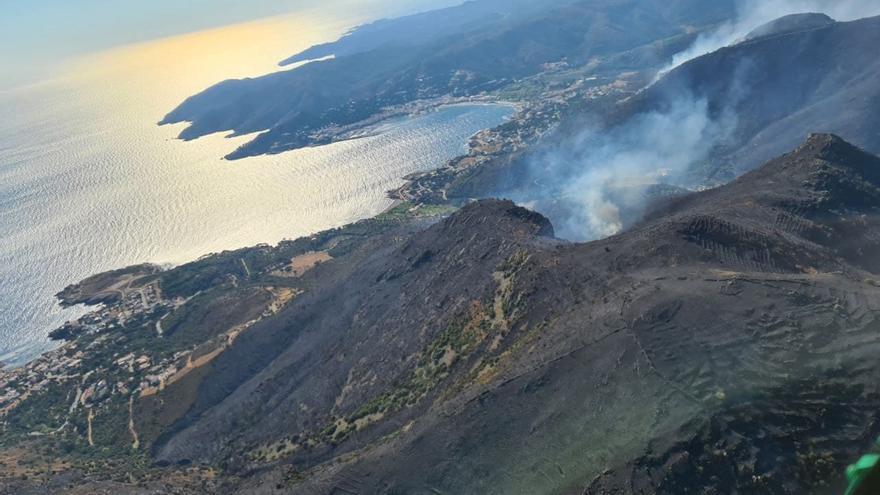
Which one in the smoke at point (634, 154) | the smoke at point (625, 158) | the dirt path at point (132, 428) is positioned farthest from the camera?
the smoke at point (634, 154)

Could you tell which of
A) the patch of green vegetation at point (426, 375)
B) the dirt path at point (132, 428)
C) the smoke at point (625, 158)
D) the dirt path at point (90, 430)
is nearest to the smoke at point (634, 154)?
the smoke at point (625, 158)

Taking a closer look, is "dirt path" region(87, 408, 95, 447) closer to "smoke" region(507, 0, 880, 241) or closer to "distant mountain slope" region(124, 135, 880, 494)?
"distant mountain slope" region(124, 135, 880, 494)

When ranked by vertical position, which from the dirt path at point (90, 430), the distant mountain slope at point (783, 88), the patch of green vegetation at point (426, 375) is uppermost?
the distant mountain slope at point (783, 88)

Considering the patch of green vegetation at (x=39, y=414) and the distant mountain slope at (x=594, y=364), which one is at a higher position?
the distant mountain slope at (x=594, y=364)

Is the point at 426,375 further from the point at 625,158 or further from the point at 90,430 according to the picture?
the point at 625,158

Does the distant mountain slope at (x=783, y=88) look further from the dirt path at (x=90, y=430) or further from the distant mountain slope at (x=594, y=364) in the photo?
the dirt path at (x=90, y=430)

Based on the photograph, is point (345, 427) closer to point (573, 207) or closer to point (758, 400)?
point (758, 400)
